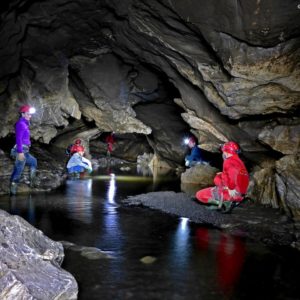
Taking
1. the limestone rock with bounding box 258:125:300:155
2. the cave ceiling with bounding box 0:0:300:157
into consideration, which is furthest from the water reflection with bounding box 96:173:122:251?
the limestone rock with bounding box 258:125:300:155

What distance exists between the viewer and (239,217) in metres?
7.42

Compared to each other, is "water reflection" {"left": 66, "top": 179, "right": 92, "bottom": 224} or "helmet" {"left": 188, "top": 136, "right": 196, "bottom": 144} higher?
"helmet" {"left": 188, "top": 136, "right": 196, "bottom": 144}

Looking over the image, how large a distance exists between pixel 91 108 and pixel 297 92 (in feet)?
30.5

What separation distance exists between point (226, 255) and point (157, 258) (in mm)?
1022

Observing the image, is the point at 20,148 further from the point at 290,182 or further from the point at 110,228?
the point at 290,182

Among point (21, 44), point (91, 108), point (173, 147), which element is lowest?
point (173, 147)

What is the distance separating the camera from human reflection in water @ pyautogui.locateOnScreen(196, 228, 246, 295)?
4.22 m

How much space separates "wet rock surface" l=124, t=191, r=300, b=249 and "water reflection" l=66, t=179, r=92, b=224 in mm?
1094

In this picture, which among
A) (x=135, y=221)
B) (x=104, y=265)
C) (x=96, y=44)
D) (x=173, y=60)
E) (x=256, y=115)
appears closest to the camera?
(x=104, y=265)

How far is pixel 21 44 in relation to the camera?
35.1ft

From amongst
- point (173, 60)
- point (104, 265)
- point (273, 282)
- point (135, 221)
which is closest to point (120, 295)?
point (104, 265)

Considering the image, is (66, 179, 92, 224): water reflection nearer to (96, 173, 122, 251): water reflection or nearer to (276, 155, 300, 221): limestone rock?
(96, 173, 122, 251): water reflection

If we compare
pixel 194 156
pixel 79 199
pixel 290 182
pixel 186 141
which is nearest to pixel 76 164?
pixel 194 156

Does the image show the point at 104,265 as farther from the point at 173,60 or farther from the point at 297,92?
the point at 173,60
